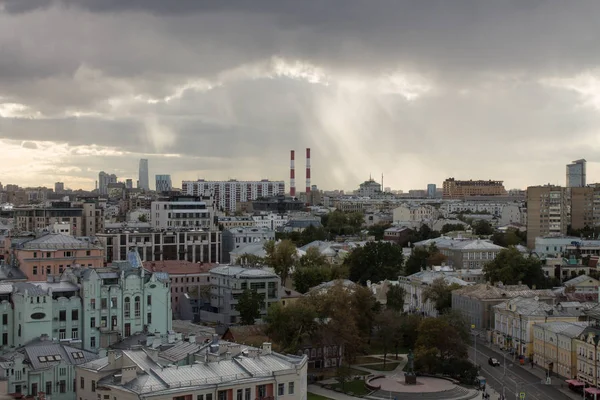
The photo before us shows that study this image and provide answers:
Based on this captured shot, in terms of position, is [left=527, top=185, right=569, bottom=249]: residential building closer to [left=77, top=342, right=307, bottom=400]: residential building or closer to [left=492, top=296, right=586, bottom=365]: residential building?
[left=492, top=296, right=586, bottom=365]: residential building

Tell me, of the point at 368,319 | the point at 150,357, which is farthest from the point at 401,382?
the point at 150,357

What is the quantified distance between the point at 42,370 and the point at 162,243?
6204cm

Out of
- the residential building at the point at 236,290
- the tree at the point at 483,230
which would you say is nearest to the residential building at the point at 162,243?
the residential building at the point at 236,290

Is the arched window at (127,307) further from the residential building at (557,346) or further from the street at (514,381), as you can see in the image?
the residential building at (557,346)

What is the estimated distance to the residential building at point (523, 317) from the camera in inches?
2660

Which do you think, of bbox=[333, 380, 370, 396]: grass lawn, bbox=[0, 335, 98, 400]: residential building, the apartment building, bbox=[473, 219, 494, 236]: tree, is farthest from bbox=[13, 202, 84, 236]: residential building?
bbox=[0, 335, 98, 400]: residential building

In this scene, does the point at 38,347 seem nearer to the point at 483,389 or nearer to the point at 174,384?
the point at 174,384

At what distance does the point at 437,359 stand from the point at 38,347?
1075 inches

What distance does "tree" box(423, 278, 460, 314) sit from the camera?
84.1m

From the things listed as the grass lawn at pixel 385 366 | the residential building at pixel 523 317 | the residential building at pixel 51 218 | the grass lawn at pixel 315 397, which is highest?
the residential building at pixel 51 218

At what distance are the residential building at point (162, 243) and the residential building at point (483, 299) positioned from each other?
37.6 m

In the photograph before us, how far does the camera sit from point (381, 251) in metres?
101

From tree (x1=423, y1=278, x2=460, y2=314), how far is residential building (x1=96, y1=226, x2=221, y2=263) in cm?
3272

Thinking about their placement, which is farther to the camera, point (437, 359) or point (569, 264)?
point (569, 264)
